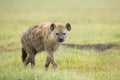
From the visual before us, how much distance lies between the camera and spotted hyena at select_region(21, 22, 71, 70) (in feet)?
31.2

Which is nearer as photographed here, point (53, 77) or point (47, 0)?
point (53, 77)

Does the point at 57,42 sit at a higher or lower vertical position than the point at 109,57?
higher

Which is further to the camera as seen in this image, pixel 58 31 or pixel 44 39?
pixel 44 39

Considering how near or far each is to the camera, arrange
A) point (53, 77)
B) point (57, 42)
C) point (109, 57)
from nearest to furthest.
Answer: point (53, 77), point (57, 42), point (109, 57)

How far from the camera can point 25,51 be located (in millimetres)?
10281

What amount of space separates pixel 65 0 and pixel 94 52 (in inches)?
1240

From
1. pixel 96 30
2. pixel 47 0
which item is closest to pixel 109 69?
pixel 96 30

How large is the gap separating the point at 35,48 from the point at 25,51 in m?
0.38

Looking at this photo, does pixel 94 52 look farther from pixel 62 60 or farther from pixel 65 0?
pixel 65 0

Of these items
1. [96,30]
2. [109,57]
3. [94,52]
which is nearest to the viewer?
[109,57]

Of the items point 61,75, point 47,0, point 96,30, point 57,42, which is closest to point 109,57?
point 57,42

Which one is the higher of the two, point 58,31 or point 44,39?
point 58,31

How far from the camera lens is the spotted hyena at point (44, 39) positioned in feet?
31.2

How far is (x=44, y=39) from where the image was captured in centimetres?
972
